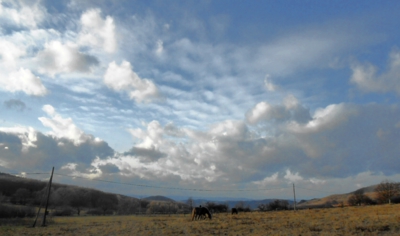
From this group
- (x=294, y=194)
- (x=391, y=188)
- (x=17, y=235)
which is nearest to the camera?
(x=17, y=235)

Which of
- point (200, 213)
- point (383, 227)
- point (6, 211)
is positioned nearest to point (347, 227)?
point (383, 227)

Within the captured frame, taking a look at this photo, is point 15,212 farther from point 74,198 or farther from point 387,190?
point 387,190

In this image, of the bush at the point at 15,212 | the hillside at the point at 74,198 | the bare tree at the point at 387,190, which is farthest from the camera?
the hillside at the point at 74,198

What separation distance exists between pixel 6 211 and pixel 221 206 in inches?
2340

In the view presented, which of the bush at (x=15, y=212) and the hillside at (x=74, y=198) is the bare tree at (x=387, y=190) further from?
the bush at (x=15, y=212)

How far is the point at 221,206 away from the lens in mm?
89438

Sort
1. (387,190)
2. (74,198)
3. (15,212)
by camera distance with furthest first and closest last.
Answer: (74,198) → (387,190) → (15,212)

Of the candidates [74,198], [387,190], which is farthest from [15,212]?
[387,190]

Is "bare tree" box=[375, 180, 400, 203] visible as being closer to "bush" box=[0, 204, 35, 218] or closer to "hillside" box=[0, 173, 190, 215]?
"hillside" box=[0, 173, 190, 215]

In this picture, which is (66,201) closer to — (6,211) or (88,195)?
(88,195)

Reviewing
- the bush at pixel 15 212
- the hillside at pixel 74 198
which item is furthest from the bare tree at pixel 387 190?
the bush at pixel 15 212

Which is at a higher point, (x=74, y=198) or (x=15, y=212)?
(x=74, y=198)

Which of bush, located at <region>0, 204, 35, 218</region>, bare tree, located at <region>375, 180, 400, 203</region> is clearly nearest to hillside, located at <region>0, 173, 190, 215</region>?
bush, located at <region>0, 204, 35, 218</region>

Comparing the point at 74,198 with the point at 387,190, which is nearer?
the point at 387,190
